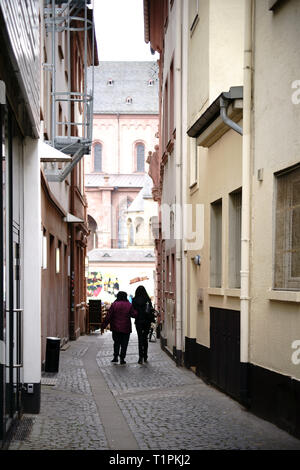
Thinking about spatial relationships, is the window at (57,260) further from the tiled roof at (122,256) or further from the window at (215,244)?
the tiled roof at (122,256)

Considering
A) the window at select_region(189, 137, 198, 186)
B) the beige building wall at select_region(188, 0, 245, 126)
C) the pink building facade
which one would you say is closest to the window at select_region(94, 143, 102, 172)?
the pink building facade

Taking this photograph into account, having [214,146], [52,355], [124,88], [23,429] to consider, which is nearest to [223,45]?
[214,146]

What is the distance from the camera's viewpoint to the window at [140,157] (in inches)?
3590

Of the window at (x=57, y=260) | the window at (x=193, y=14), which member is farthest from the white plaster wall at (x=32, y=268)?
the window at (x=57, y=260)

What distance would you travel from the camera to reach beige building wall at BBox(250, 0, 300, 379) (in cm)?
856

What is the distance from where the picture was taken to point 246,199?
10.2 m

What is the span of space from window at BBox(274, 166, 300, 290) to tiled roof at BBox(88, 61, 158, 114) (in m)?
83.6

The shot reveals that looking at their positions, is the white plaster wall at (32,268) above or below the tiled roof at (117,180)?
below

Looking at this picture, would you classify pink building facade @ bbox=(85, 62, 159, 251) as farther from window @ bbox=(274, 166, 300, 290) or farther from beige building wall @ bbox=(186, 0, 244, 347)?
window @ bbox=(274, 166, 300, 290)

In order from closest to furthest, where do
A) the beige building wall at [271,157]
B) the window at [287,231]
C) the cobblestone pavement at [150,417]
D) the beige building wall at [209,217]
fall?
the cobblestone pavement at [150,417]
the beige building wall at [271,157]
the window at [287,231]
the beige building wall at [209,217]

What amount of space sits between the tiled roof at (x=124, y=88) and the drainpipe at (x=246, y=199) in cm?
8230

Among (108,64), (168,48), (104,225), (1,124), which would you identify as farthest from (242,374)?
(108,64)

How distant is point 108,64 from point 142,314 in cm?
8352

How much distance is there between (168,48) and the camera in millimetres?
21719
